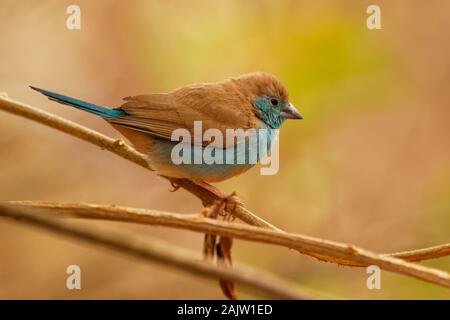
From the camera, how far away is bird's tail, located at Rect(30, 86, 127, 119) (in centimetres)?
359

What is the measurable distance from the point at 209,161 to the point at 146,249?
105 inches

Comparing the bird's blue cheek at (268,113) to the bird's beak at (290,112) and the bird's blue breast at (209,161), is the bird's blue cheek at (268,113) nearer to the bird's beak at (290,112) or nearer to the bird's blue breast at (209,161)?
the bird's beak at (290,112)

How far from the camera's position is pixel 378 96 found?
14.2 feet

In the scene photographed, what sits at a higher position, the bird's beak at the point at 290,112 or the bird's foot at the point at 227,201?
the bird's beak at the point at 290,112

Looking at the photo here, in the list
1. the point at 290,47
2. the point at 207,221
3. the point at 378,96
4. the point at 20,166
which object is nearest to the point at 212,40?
the point at 290,47

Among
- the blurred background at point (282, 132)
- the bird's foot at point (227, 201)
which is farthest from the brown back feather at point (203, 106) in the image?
the bird's foot at point (227, 201)

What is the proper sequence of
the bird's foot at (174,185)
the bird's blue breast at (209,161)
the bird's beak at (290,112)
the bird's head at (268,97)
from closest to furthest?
the bird's blue breast at (209,161) < the bird's foot at (174,185) < the bird's beak at (290,112) < the bird's head at (268,97)

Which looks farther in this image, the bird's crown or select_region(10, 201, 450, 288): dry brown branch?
the bird's crown

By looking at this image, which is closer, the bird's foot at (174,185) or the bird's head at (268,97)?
the bird's foot at (174,185)

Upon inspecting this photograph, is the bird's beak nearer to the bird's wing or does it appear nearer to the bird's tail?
the bird's wing

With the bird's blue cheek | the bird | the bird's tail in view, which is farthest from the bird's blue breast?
the bird's blue cheek

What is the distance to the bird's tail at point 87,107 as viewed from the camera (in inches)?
141

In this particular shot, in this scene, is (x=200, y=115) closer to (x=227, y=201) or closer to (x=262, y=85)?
(x=262, y=85)

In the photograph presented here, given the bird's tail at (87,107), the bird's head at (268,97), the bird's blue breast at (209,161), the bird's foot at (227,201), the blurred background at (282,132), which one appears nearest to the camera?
the bird's foot at (227,201)
